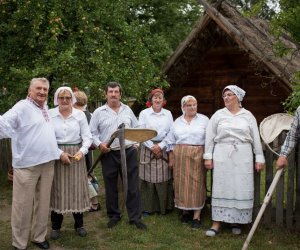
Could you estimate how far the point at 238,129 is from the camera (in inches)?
181

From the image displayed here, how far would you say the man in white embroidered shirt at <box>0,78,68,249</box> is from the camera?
13.6 feet

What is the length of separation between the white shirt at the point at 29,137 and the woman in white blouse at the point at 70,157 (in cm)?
30

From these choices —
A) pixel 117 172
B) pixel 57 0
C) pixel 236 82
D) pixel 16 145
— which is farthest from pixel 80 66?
pixel 236 82

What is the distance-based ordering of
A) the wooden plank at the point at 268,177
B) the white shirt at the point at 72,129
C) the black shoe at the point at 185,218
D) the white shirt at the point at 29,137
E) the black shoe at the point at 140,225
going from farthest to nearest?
the black shoe at the point at 185,218 → the black shoe at the point at 140,225 → the wooden plank at the point at 268,177 → the white shirt at the point at 72,129 → the white shirt at the point at 29,137

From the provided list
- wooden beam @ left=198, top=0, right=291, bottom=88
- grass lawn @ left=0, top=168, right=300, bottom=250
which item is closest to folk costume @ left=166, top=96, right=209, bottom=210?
grass lawn @ left=0, top=168, right=300, bottom=250

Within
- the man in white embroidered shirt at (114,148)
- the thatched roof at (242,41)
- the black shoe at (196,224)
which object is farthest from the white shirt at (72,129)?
the thatched roof at (242,41)

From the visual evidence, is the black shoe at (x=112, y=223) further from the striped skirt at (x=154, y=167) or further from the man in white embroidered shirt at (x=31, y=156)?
the man in white embroidered shirt at (x=31, y=156)

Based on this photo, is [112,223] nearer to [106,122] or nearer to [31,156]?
[106,122]

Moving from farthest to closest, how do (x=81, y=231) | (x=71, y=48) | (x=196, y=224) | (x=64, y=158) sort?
(x=71, y=48), (x=196, y=224), (x=81, y=231), (x=64, y=158)

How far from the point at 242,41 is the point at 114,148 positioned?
453 cm

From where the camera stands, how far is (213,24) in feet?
30.7

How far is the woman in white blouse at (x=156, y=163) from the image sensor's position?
17.8ft

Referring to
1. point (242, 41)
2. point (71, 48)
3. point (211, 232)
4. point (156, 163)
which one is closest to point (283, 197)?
point (211, 232)

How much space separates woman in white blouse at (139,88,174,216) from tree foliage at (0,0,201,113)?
202 cm
